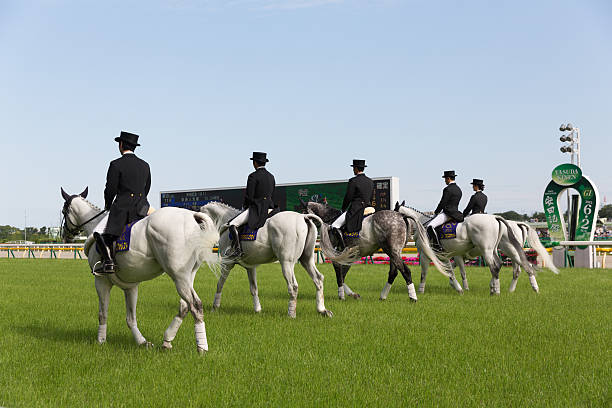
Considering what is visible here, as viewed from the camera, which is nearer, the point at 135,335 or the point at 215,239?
the point at 215,239

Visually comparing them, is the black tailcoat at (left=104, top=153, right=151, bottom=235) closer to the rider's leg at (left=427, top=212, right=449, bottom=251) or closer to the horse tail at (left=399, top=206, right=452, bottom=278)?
the horse tail at (left=399, top=206, right=452, bottom=278)

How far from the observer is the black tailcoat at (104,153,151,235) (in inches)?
263

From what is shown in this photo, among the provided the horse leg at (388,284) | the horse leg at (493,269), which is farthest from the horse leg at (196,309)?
the horse leg at (493,269)

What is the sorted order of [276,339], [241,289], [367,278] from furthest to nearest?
[367,278] < [241,289] < [276,339]

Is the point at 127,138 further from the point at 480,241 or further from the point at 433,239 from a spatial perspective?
the point at 480,241

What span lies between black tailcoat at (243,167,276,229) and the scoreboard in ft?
67.0

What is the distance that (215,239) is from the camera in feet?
21.6

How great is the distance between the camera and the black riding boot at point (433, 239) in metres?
12.8

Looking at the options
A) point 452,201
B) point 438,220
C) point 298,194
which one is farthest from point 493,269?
point 298,194

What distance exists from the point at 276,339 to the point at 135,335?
5.84ft

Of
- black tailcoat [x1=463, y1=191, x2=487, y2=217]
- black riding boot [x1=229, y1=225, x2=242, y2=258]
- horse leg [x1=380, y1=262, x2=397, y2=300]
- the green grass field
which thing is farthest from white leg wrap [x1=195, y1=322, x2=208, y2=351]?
black tailcoat [x1=463, y1=191, x2=487, y2=217]

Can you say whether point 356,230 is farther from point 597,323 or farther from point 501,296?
point 597,323

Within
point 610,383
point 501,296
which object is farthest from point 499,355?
point 501,296

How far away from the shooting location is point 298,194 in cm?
3616
